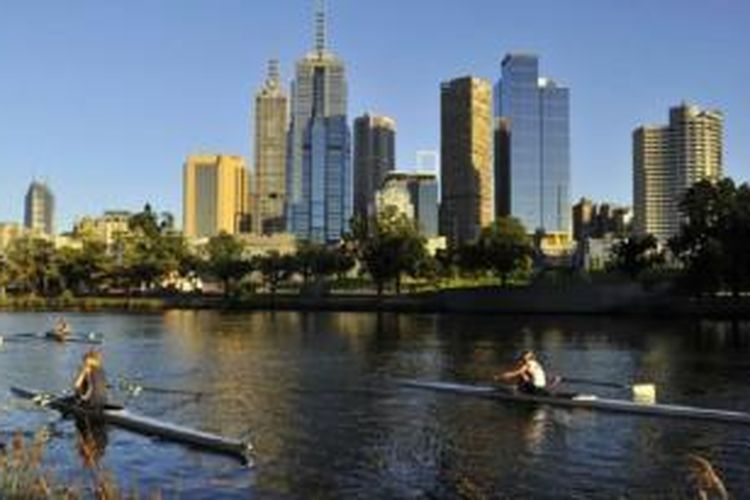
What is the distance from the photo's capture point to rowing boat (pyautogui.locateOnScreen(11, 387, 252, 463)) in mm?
34406

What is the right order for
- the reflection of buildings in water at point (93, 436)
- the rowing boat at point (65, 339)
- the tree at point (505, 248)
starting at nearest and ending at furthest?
the reflection of buildings in water at point (93, 436), the rowing boat at point (65, 339), the tree at point (505, 248)

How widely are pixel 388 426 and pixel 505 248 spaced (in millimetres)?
149085

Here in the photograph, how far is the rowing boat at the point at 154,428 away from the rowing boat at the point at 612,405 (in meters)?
14.4

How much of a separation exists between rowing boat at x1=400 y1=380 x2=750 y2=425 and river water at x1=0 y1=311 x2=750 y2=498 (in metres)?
0.45

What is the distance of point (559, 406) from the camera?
148 ft

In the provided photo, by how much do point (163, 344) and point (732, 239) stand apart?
3148 inches

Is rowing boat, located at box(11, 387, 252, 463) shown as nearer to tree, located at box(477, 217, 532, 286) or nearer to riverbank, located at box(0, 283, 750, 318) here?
riverbank, located at box(0, 283, 750, 318)

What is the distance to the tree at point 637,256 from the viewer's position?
6865 inches

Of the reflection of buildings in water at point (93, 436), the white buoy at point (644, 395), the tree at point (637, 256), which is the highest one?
the tree at point (637, 256)

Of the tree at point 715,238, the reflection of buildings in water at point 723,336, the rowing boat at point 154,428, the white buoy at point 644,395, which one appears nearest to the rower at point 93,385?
the rowing boat at point 154,428

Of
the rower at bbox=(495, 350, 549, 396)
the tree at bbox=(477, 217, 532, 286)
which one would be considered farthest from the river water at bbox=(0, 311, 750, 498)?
the tree at bbox=(477, 217, 532, 286)

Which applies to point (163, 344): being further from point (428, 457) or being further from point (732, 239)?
point (732, 239)

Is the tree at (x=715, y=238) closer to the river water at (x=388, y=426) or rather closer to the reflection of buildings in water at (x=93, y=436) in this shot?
the river water at (x=388, y=426)

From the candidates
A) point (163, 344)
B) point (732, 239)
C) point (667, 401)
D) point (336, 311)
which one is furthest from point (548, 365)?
point (336, 311)
